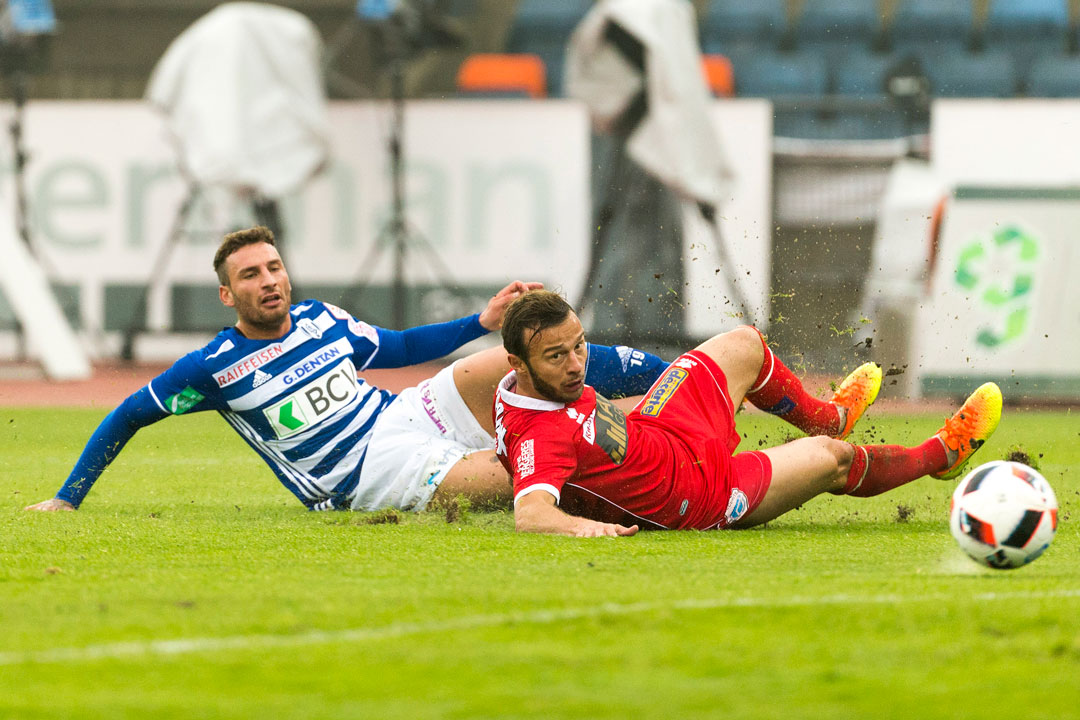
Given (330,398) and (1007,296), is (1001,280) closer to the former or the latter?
(1007,296)

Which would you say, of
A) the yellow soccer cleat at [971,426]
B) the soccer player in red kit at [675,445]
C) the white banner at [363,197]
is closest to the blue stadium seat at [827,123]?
the white banner at [363,197]

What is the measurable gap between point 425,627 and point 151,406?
8.33 ft

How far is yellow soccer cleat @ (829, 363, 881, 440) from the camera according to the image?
5.39 m

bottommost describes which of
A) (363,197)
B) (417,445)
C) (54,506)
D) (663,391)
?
(363,197)

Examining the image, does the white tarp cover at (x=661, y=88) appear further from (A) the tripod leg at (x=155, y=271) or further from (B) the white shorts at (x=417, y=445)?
(B) the white shorts at (x=417, y=445)

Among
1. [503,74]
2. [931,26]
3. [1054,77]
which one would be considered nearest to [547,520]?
[503,74]

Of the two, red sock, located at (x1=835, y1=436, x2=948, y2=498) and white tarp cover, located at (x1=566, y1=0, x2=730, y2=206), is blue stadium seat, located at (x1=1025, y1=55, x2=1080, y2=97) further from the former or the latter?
red sock, located at (x1=835, y1=436, x2=948, y2=498)

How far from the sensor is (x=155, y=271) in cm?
1380

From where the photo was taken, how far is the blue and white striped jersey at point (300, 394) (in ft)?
17.2

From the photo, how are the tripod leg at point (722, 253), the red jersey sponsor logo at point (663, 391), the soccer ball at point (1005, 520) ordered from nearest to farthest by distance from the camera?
the soccer ball at point (1005, 520), the red jersey sponsor logo at point (663, 391), the tripod leg at point (722, 253)

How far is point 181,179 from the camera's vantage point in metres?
13.9

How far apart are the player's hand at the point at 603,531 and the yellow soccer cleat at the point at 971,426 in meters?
1.30

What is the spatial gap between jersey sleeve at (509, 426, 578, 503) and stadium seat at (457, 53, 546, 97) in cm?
1084

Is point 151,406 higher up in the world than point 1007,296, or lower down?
higher up
